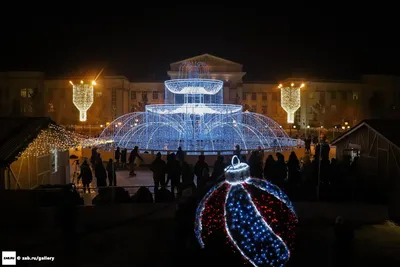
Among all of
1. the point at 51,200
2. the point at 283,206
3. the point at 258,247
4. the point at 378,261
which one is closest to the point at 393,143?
the point at 378,261

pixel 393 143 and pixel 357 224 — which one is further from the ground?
pixel 393 143

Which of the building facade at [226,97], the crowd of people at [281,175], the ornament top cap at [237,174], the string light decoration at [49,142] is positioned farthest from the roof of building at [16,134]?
the building facade at [226,97]

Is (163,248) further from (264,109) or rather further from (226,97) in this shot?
(264,109)

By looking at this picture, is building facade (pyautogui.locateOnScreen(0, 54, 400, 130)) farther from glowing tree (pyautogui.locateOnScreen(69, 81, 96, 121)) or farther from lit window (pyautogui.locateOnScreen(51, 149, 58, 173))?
lit window (pyautogui.locateOnScreen(51, 149, 58, 173))

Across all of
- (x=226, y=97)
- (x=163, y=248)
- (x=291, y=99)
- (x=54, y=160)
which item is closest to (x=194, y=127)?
(x=54, y=160)

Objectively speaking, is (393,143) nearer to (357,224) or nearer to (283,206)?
(357,224)

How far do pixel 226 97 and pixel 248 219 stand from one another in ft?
156

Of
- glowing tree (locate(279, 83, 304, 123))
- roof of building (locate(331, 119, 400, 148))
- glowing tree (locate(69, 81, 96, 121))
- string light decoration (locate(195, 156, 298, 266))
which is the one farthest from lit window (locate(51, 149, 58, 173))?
glowing tree (locate(279, 83, 304, 123))

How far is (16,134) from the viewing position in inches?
387

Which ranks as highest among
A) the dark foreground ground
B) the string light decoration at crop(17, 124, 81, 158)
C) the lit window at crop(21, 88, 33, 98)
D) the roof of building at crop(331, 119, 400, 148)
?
the lit window at crop(21, 88, 33, 98)

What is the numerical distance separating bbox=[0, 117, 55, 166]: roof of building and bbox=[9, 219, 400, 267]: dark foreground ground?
2573mm

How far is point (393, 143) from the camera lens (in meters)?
9.77

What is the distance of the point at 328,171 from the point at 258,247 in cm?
522

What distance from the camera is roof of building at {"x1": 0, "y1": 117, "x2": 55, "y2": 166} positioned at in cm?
893
